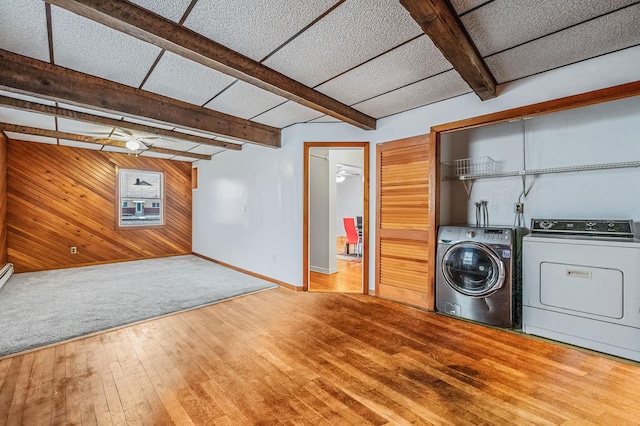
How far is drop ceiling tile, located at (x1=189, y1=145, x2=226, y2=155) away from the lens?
581 centimetres

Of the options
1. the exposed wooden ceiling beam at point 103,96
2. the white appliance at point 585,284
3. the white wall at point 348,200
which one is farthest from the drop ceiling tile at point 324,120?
the white wall at point 348,200

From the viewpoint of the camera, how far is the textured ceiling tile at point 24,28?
69.8 inches

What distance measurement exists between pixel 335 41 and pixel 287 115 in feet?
6.08

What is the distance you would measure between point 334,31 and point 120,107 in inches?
91.9

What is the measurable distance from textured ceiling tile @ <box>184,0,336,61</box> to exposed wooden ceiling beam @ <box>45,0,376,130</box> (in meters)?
0.08

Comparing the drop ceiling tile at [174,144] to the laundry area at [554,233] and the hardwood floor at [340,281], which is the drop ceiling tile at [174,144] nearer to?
the hardwood floor at [340,281]

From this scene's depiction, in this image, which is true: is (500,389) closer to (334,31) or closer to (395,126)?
(334,31)

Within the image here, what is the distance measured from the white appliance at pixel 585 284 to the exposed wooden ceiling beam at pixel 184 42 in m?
2.64

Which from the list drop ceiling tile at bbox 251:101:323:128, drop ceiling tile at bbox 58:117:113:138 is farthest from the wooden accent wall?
drop ceiling tile at bbox 251:101:323:128

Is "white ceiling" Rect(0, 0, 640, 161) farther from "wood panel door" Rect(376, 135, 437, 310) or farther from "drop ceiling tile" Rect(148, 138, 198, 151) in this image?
"drop ceiling tile" Rect(148, 138, 198, 151)

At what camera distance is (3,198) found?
493cm

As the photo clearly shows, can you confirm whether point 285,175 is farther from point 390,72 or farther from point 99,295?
point 99,295

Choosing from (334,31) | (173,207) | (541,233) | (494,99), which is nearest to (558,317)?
(541,233)

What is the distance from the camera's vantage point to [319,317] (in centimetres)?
323
